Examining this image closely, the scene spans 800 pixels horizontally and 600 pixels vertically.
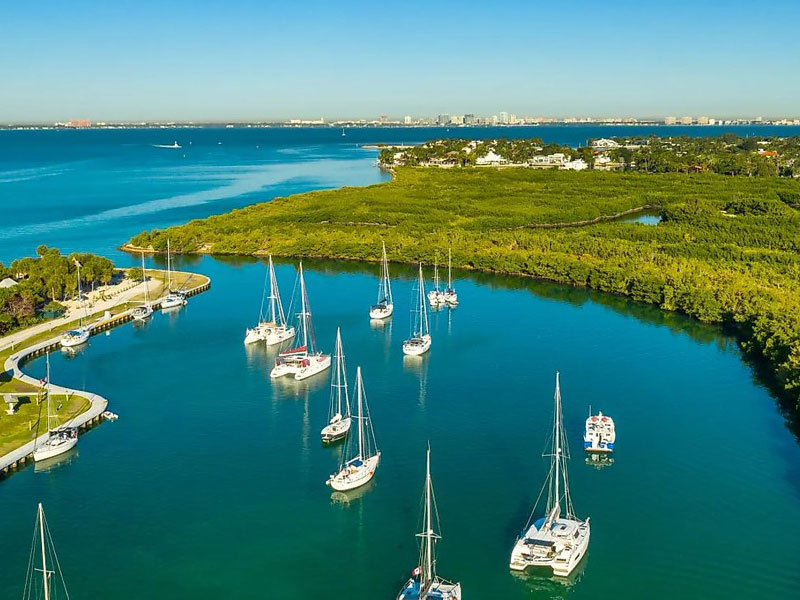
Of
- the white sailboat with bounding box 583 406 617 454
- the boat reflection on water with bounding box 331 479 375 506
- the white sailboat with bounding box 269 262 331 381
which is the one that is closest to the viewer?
the boat reflection on water with bounding box 331 479 375 506

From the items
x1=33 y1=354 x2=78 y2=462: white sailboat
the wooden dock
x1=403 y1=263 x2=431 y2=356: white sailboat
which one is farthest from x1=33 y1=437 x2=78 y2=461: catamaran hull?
x1=403 y1=263 x2=431 y2=356: white sailboat

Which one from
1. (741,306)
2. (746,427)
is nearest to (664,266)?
(741,306)

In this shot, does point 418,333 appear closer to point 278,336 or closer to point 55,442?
→ point 278,336

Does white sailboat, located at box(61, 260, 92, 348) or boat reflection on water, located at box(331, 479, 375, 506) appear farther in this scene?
white sailboat, located at box(61, 260, 92, 348)

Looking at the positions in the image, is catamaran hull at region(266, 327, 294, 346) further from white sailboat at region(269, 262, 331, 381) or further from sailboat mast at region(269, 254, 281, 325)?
white sailboat at region(269, 262, 331, 381)

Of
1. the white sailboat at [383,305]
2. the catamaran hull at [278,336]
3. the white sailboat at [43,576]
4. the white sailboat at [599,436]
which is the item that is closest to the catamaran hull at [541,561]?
the white sailboat at [599,436]

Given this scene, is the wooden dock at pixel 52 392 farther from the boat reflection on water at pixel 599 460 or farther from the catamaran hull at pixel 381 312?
the boat reflection on water at pixel 599 460

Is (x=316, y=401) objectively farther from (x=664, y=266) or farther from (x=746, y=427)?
(x=664, y=266)
